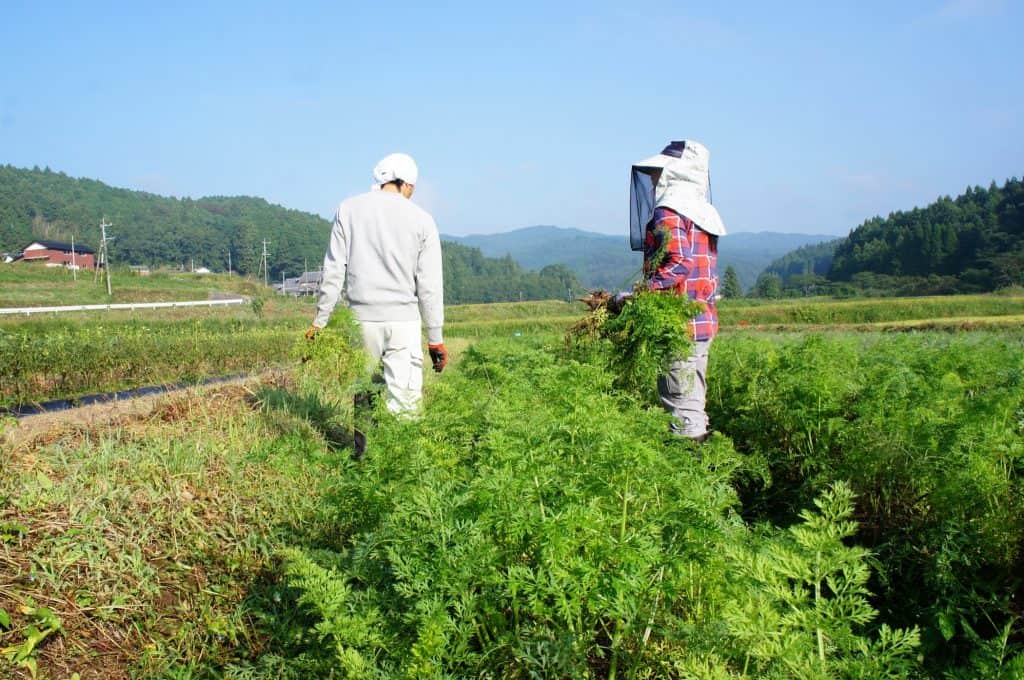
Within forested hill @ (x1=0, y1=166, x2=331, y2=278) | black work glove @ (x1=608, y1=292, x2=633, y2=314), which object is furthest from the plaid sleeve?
forested hill @ (x1=0, y1=166, x2=331, y2=278)

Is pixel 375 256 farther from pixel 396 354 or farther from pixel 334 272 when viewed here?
pixel 396 354

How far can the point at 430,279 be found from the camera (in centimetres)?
512

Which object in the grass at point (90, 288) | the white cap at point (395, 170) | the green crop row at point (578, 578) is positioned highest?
the grass at point (90, 288)

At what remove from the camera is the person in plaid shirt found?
4855 mm

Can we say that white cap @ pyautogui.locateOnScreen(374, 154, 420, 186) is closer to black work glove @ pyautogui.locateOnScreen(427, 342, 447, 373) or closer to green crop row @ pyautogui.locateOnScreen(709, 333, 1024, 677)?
black work glove @ pyautogui.locateOnScreen(427, 342, 447, 373)

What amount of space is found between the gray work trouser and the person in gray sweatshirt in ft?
5.56

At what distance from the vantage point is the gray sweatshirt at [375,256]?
4.89 metres

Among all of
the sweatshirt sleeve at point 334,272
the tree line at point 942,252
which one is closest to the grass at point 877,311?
the tree line at point 942,252

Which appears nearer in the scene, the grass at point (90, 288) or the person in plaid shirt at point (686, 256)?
the person in plaid shirt at point (686, 256)

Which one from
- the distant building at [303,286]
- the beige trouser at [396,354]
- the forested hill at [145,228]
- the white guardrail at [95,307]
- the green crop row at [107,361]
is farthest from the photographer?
the forested hill at [145,228]

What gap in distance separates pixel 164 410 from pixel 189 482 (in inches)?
71.2

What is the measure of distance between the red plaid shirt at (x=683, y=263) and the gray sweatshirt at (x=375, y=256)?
1.52 metres

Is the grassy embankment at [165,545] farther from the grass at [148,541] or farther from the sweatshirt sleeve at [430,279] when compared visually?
the sweatshirt sleeve at [430,279]

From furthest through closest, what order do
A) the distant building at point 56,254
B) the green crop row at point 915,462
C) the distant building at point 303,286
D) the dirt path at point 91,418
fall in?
the distant building at point 303,286 < the distant building at point 56,254 < the dirt path at point 91,418 < the green crop row at point 915,462
